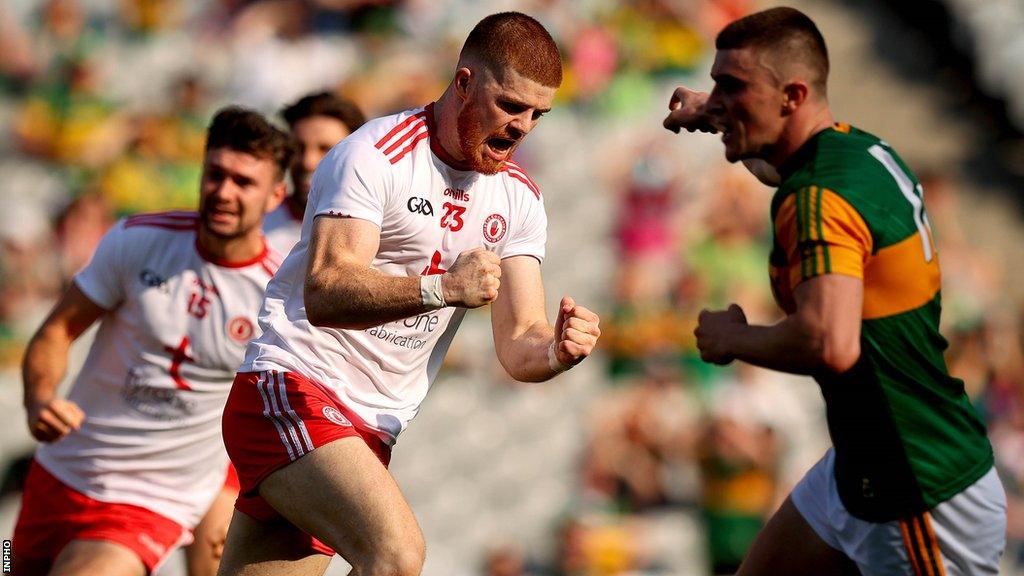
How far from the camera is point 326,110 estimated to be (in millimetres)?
6977

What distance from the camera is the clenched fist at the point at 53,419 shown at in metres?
5.66

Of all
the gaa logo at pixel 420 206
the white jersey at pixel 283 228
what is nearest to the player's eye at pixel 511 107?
the gaa logo at pixel 420 206

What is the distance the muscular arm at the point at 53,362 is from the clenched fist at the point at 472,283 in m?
2.21

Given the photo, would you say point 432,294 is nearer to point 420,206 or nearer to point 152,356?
point 420,206

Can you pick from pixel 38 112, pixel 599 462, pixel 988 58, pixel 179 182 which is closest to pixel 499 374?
pixel 599 462

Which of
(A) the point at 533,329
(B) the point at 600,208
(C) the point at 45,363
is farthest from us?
(B) the point at 600,208

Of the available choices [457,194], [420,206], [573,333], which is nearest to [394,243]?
[420,206]

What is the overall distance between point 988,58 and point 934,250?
360 inches

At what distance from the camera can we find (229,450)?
484 cm

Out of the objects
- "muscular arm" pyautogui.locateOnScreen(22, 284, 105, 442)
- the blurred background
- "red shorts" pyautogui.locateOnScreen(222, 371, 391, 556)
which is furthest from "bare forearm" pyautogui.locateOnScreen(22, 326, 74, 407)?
the blurred background

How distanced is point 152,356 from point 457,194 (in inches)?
78.8

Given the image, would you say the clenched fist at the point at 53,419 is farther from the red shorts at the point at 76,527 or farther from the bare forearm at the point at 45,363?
the red shorts at the point at 76,527

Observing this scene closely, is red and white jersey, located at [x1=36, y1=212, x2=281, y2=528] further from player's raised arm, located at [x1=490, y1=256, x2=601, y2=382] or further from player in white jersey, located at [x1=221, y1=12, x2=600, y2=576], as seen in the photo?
player's raised arm, located at [x1=490, y1=256, x2=601, y2=382]

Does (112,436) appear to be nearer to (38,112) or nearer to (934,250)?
(934,250)
